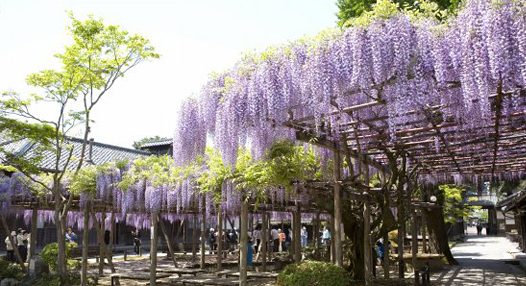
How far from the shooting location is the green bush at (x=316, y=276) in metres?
6.75

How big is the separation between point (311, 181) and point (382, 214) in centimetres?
159

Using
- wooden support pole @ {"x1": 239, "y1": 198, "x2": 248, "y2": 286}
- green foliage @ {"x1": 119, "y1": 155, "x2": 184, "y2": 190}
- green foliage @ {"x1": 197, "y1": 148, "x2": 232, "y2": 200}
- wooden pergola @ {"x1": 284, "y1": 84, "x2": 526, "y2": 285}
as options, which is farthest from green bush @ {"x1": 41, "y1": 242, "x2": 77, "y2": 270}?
wooden pergola @ {"x1": 284, "y1": 84, "x2": 526, "y2": 285}

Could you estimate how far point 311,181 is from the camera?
319 inches

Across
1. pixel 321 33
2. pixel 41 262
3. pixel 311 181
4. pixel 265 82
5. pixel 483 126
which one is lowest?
pixel 41 262

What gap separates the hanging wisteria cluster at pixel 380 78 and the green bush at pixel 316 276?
1916mm

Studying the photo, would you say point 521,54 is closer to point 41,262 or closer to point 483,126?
point 483,126

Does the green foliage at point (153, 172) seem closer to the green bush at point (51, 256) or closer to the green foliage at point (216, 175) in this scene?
the green foliage at point (216, 175)

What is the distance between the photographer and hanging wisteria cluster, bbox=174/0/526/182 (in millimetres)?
4469

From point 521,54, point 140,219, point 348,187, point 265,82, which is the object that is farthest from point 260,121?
point 140,219

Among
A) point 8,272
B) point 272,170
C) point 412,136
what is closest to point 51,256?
point 8,272

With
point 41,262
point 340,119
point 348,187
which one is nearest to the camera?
point 340,119

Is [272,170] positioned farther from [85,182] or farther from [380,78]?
[85,182]

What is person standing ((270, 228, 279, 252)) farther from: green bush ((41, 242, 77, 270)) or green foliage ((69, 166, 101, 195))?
green foliage ((69, 166, 101, 195))

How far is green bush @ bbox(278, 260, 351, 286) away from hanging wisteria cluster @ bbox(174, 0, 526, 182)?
1916 mm
